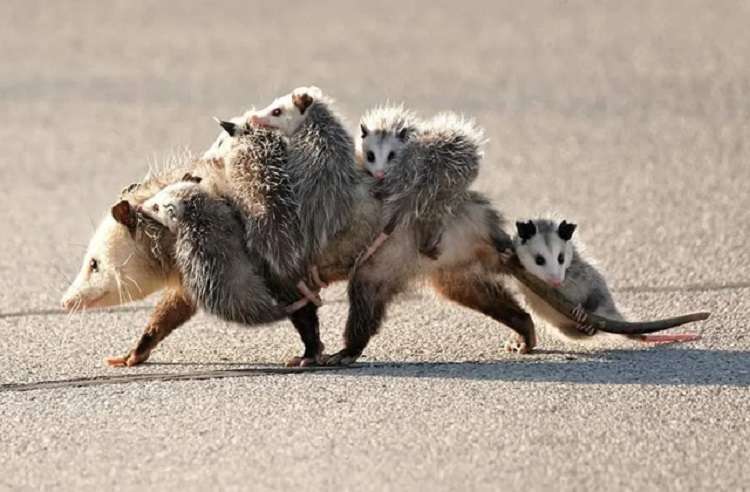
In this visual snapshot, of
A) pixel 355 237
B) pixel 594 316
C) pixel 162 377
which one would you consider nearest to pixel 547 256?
pixel 594 316

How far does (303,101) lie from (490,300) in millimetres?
848

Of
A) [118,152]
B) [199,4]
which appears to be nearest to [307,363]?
[118,152]

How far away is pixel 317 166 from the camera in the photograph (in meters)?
4.71

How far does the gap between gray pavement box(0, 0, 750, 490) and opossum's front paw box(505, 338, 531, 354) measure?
82 mm

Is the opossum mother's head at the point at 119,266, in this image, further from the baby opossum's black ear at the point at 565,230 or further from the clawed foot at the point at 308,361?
the baby opossum's black ear at the point at 565,230

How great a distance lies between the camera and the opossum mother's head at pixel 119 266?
A: 4824 millimetres

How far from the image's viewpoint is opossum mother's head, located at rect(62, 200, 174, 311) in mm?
4824

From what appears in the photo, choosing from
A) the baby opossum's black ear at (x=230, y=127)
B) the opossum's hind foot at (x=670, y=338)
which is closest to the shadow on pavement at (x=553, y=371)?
the opossum's hind foot at (x=670, y=338)

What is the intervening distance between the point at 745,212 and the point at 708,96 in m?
2.82

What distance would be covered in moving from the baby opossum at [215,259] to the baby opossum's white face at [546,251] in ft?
2.56

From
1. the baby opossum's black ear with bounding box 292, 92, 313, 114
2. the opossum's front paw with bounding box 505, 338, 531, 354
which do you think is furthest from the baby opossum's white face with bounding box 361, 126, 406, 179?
the opossum's front paw with bounding box 505, 338, 531, 354

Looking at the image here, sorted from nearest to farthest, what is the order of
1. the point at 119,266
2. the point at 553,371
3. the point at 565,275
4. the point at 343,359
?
the point at 553,371 → the point at 343,359 → the point at 119,266 → the point at 565,275

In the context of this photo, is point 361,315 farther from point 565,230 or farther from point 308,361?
point 565,230

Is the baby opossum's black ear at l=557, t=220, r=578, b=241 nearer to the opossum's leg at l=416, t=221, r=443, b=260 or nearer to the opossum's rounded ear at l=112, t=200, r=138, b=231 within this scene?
the opossum's leg at l=416, t=221, r=443, b=260
